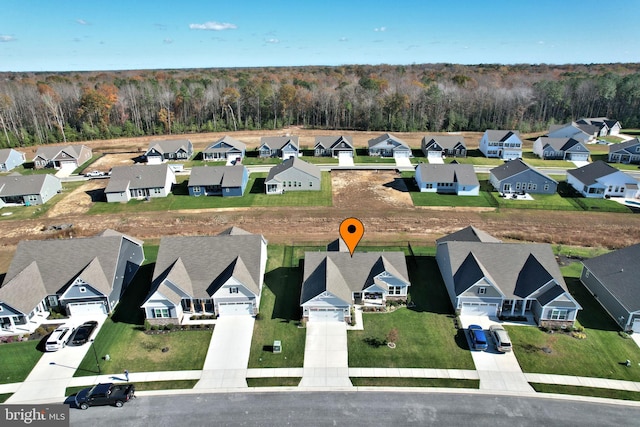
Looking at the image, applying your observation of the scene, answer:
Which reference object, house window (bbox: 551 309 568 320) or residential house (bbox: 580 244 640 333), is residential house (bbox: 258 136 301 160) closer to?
residential house (bbox: 580 244 640 333)

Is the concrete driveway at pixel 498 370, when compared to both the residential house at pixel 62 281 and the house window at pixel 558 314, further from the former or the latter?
the residential house at pixel 62 281

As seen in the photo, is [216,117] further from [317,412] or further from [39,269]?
[317,412]

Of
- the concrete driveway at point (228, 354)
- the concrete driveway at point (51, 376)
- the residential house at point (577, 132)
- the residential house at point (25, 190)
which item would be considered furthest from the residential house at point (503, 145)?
the residential house at point (25, 190)

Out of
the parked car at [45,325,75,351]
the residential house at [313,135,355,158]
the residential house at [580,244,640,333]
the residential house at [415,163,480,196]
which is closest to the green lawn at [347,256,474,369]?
the residential house at [580,244,640,333]

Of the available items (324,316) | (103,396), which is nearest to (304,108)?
(324,316)

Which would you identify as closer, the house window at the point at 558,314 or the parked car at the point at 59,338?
the parked car at the point at 59,338

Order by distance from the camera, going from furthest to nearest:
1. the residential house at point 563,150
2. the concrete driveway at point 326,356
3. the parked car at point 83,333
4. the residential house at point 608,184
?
the residential house at point 563,150 < the residential house at point 608,184 < the parked car at point 83,333 < the concrete driveway at point 326,356
